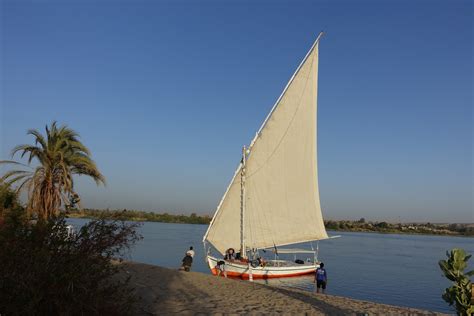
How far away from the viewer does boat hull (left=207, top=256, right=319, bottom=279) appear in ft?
74.9

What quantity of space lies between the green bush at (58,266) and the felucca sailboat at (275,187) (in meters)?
17.1

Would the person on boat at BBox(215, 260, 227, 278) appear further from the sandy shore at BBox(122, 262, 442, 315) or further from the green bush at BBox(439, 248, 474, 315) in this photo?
the green bush at BBox(439, 248, 474, 315)

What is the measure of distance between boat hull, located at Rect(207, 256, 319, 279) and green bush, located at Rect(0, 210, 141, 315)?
15.3 m

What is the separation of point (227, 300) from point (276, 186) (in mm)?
14390

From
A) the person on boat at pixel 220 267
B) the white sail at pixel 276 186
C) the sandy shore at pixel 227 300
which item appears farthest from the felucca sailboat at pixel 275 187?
the sandy shore at pixel 227 300

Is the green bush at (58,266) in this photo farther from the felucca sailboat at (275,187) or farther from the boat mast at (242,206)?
the felucca sailboat at (275,187)

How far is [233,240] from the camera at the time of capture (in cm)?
2514

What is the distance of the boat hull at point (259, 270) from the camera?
74.9ft

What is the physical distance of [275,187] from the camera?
25.0m

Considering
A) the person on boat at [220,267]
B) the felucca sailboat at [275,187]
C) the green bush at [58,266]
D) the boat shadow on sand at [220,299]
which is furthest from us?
the felucca sailboat at [275,187]

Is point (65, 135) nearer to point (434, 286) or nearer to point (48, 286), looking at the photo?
point (48, 286)

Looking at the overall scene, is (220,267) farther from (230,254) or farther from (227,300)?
(227,300)

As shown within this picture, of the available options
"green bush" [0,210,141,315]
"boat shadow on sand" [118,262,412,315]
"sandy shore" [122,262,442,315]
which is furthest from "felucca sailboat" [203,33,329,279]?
"green bush" [0,210,141,315]

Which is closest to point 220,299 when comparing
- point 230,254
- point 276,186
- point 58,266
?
point 58,266
